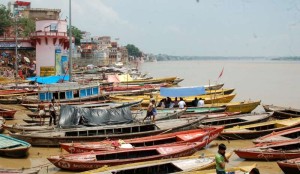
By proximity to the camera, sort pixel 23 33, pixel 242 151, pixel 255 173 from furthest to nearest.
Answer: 1. pixel 23 33
2. pixel 242 151
3. pixel 255 173

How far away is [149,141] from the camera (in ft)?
51.3

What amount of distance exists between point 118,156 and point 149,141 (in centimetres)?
194

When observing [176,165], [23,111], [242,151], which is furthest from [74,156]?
[23,111]

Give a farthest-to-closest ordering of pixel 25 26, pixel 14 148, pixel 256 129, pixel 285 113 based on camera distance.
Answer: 1. pixel 25 26
2. pixel 285 113
3. pixel 256 129
4. pixel 14 148

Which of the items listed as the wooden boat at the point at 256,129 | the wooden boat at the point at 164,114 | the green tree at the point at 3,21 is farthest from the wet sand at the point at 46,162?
the green tree at the point at 3,21

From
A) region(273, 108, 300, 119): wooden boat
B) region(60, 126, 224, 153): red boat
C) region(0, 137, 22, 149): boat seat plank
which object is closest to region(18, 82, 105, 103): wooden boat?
region(0, 137, 22, 149): boat seat plank

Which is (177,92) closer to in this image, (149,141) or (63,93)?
(63,93)

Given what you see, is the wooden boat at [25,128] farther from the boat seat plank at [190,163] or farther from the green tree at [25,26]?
the green tree at [25,26]

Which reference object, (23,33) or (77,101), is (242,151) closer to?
(77,101)

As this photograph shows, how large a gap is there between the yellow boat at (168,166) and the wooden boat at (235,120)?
7225 millimetres

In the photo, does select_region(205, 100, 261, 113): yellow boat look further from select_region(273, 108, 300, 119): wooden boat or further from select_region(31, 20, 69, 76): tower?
select_region(31, 20, 69, 76): tower

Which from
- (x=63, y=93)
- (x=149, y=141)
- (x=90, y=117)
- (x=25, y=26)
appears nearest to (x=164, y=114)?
(x=90, y=117)

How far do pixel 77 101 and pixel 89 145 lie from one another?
1291cm

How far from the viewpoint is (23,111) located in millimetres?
25891
